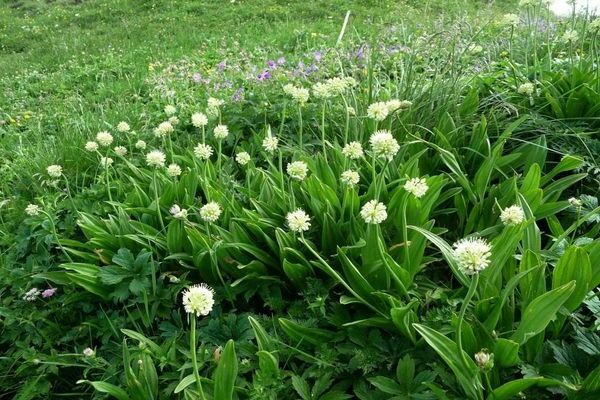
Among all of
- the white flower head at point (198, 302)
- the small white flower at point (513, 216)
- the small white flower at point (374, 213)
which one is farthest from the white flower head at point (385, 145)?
the white flower head at point (198, 302)

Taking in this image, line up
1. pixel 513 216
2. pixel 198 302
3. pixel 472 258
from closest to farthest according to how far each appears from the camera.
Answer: pixel 472 258, pixel 198 302, pixel 513 216

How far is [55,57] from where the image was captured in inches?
349

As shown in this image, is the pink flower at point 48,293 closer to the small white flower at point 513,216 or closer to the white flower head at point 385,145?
the white flower head at point 385,145

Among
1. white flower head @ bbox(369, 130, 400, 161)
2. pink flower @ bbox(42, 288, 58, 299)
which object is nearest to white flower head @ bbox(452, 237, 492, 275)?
white flower head @ bbox(369, 130, 400, 161)

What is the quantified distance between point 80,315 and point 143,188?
2.81ft

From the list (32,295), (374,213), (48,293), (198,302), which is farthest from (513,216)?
(32,295)

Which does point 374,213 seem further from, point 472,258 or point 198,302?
point 198,302

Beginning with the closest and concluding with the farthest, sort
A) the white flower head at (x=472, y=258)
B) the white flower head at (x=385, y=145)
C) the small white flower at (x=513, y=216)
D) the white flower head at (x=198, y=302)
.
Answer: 1. the white flower head at (x=472, y=258)
2. the white flower head at (x=198, y=302)
3. the small white flower at (x=513, y=216)
4. the white flower head at (x=385, y=145)

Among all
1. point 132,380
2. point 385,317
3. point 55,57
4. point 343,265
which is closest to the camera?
point 132,380

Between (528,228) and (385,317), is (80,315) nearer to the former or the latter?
(385,317)

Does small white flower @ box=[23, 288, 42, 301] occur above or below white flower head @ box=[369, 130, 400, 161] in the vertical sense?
below

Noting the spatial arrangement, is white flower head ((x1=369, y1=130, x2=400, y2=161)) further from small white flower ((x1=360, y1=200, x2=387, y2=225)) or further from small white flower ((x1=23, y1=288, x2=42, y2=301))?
small white flower ((x1=23, y1=288, x2=42, y2=301))

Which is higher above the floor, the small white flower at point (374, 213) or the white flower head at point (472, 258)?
the white flower head at point (472, 258)

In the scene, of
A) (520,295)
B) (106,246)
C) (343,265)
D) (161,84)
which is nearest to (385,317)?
(343,265)
